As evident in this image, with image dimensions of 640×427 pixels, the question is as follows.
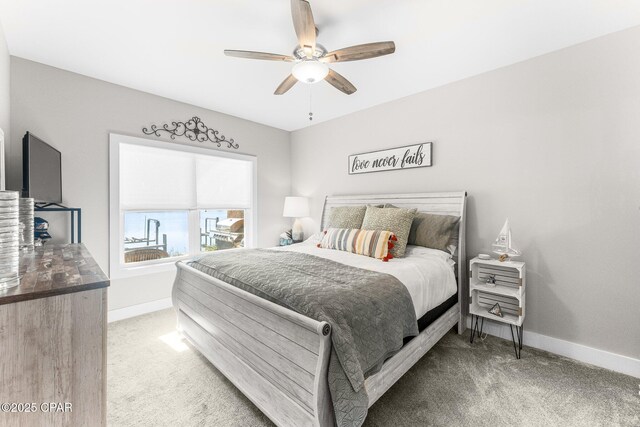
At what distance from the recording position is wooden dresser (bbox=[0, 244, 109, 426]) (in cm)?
91

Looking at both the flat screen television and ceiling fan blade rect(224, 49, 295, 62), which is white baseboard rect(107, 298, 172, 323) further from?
ceiling fan blade rect(224, 49, 295, 62)

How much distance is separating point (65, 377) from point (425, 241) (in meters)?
2.64

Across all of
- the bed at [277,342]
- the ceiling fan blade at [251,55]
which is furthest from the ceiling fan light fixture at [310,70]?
the bed at [277,342]

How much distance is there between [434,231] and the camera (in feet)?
8.90

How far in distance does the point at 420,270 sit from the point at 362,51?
165 cm

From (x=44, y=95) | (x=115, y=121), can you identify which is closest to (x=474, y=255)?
(x=115, y=121)

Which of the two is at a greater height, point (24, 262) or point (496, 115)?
point (496, 115)

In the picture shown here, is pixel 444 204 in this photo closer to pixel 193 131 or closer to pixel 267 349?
pixel 267 349

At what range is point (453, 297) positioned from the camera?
2596 millimetres

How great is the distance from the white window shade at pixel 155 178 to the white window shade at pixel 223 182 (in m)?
0.13

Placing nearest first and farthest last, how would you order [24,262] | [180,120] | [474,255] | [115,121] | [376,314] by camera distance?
[24,262] → [376,314] → [474,255] → [115,121] → [180,120]

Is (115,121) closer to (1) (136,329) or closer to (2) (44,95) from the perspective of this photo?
(2) (44,95)

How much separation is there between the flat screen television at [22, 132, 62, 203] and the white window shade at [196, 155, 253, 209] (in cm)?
Answer: 142

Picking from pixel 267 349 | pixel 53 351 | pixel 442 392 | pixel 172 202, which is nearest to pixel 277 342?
pixel 267 349
